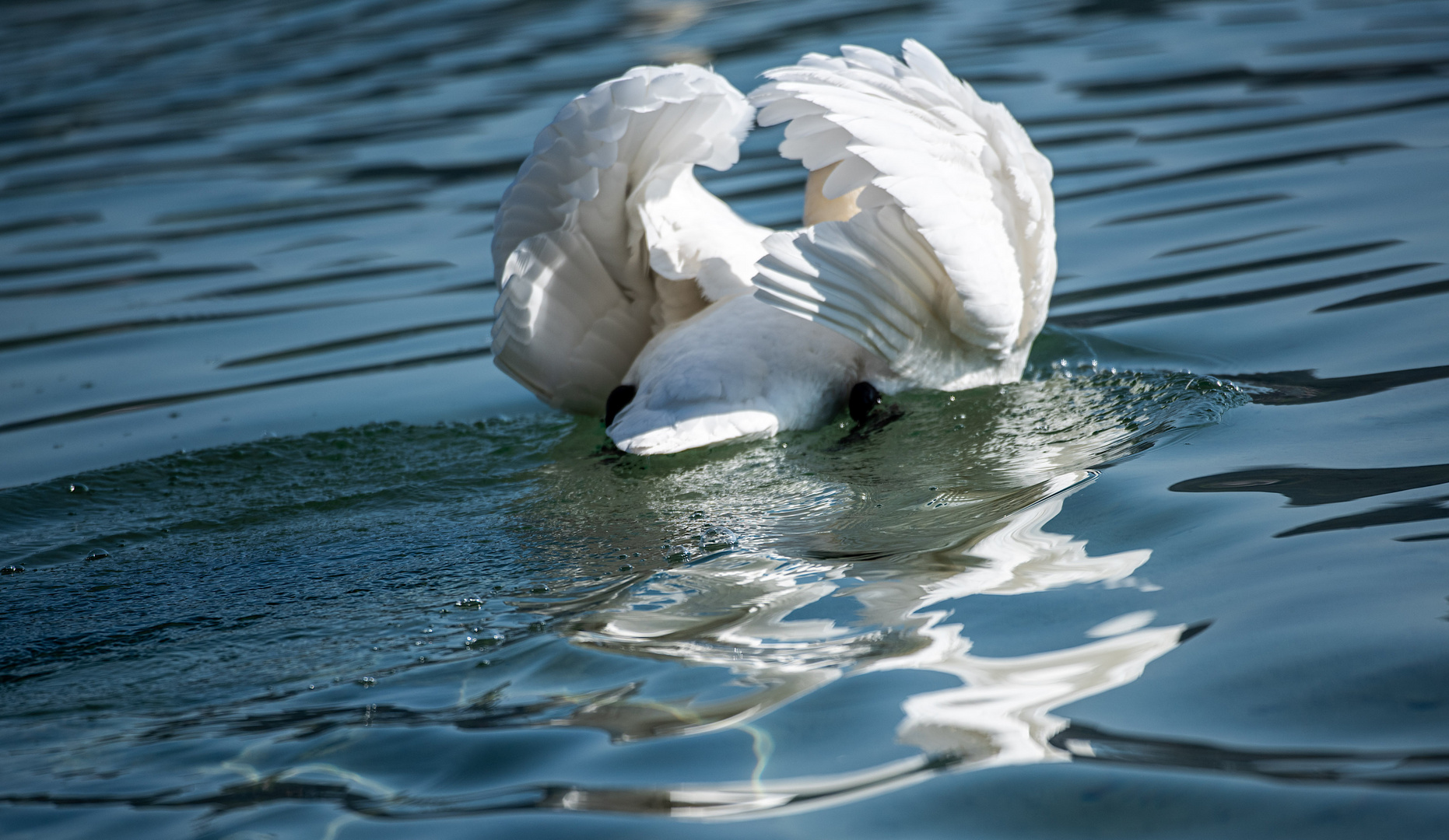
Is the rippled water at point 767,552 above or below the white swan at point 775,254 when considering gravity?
below

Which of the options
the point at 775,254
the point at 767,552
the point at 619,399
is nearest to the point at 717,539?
Result: the point at 767,552

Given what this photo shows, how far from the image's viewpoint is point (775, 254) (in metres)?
4.16

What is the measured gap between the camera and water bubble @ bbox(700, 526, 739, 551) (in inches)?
145

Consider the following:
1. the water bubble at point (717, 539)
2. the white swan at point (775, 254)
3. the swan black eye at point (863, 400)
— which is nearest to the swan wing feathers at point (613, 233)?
the white swan at point (775, 254)

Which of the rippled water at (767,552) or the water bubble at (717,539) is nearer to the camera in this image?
the rippled water at (767,552)

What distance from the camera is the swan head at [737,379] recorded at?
4.33 m

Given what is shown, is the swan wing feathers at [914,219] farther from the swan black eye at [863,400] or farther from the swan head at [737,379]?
the swan head at [737,379]

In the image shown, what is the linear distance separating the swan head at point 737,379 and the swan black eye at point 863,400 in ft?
0.19

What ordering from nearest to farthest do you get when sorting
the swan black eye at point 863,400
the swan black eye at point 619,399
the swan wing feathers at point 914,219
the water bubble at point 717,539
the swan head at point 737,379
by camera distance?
the water bubble at point 717,539, the swan wing feathers at point 914,219, the swan head at point 737,379, the swan black eye at point 863,400, the swan black eye at point 619,399

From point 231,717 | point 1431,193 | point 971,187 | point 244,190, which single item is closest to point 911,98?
point 971,187

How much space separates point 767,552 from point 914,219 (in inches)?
44.8

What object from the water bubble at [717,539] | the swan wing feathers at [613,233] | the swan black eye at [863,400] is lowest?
the water bubble at [717,539]

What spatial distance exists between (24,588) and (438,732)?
5.92 ft

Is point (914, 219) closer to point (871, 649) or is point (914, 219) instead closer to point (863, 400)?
point (863, 400)
